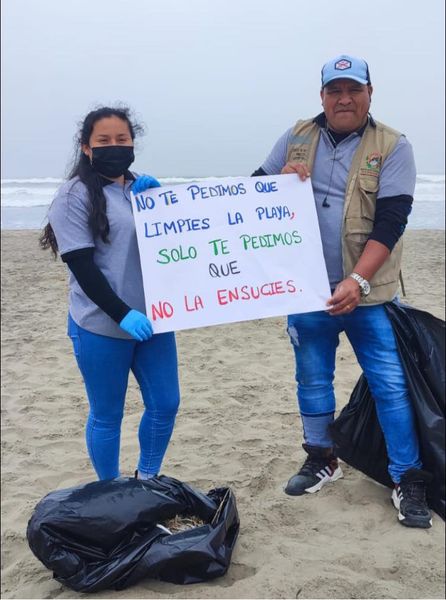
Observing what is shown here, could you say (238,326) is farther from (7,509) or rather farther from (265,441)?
(7,509)

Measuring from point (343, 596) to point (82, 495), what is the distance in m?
1.17

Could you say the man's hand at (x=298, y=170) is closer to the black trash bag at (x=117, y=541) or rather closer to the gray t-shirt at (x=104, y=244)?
the gray t-shirt at (x=104, y=244)

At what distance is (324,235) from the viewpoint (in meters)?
2.86

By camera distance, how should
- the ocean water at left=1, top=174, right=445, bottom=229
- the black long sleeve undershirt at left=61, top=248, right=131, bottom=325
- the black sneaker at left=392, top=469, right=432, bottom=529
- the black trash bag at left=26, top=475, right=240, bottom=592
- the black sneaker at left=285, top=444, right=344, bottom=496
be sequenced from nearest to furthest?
1. the black trash bag at left=26, top=475, right=240, bottom=592
2. the black long sleeve undershirt at left=61, top=248, right=131, bottom=325
3. the black sneaker at left=392, top=469, right=432, bottom=529
4. the black sneaker at left=285, top=444, right=344, bottom=496
5. the ocean water at left=1, top=174, right=445, bottom=229

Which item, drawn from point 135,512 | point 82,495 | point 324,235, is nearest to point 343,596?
point 135,512

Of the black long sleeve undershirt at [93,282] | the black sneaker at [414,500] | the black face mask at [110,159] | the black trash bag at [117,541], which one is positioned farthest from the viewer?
the black sneaker at [414,500]

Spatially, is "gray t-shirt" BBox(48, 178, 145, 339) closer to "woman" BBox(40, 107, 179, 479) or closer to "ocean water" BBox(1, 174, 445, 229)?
"woman" BBox(40, 107, 179, 479)

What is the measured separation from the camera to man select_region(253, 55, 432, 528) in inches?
105

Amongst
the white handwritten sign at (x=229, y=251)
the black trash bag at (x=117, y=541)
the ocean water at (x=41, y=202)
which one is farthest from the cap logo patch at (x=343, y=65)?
the ocean water at (x=41, y=202)

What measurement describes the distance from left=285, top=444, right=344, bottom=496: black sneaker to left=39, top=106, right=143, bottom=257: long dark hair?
1.73 m

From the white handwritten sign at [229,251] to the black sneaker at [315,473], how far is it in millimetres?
1010

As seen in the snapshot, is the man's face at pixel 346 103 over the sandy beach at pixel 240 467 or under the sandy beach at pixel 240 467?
over

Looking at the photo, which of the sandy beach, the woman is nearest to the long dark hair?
the woman

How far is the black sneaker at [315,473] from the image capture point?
325 centimetres
